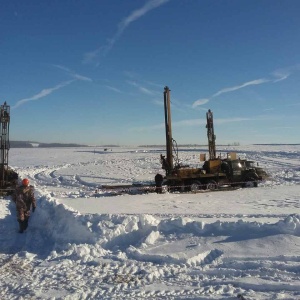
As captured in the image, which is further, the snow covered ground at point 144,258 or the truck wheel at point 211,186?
the truck wheel at point 211,186

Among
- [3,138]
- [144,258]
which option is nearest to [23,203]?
[144,258]

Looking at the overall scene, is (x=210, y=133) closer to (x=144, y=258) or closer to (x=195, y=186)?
(x=195, y=186)

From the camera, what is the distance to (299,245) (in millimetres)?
6727

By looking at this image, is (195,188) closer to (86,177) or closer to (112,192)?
(112,192)

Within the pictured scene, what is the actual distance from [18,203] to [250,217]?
646cm

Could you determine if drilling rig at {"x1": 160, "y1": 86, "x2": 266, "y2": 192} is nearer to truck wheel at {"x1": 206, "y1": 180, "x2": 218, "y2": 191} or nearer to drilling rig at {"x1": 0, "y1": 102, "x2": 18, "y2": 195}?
truck wheel at {"x1": 206, "y1": 180, "x2": 218, "y2": 191}

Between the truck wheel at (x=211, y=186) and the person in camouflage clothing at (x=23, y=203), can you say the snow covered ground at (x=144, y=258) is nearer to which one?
the person in camouflage clothing at (x=23, y=203)

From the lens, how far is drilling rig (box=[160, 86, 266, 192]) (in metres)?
18.9

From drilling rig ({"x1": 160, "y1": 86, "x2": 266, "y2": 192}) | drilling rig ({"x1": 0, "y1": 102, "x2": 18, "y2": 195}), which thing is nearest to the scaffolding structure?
drilling rig ({"x1": 0, "y1": 102, "x2": 18, "y2": 195})

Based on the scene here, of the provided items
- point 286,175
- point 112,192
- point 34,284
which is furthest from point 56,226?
point 286,175

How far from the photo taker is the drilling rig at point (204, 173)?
1886cm

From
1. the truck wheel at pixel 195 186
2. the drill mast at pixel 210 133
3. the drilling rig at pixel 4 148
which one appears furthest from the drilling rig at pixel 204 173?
the drilling rig at pixel 4 148

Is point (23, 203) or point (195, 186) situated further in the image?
point (195, 186)

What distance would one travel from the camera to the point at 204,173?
64.3ft
